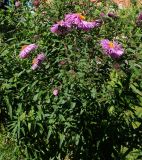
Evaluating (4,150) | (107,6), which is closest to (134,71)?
(4,150)

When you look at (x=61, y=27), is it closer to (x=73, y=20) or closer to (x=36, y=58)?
(x=73, y=20)

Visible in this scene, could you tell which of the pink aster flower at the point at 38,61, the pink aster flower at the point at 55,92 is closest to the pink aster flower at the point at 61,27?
the pink aster flower at the point at 38,61

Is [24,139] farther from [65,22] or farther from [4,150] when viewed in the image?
[65,22]

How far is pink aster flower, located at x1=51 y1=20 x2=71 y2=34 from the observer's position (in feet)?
13.1

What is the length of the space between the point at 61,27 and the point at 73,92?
568 mm

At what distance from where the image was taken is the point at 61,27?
158 inches

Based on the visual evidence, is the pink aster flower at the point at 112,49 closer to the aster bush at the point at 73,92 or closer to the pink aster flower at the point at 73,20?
the aster bush at the point at 73,92

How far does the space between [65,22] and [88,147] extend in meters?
1.36

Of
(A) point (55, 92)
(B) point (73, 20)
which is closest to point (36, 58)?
(A) point (55, 92)

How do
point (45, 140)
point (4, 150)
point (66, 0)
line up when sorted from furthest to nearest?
point (66, 0) < point (4, 150) < point (45, 140)

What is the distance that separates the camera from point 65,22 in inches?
157

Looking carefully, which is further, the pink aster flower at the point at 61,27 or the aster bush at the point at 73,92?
the aster bush at the point at 73,92

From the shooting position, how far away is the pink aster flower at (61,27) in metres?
3.98

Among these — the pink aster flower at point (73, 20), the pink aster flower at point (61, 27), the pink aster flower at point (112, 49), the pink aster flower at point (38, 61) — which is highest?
the pink aster flower at point (73, 20)
